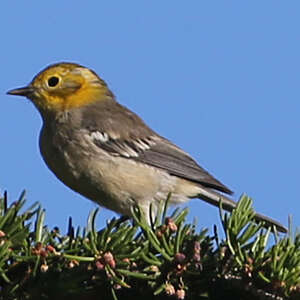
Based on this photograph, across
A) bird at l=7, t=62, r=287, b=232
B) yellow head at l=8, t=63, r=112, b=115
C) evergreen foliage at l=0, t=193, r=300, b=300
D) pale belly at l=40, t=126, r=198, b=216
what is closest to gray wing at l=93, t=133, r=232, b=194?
bird at l=7, t=62, r=287, b=232

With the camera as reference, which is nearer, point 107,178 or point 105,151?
point 107,178

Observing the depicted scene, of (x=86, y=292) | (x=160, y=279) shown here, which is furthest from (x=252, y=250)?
(x=86, y=292)

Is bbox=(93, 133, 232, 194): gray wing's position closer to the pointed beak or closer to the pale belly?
the pale belly

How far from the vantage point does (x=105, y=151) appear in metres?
6.88

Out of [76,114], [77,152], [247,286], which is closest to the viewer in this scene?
[247,286]

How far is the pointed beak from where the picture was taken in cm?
717

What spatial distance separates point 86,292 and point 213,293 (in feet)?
1.86

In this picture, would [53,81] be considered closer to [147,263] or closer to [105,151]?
[105,151]

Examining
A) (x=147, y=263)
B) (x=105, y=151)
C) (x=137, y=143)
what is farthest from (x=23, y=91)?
(x=147, y=263)

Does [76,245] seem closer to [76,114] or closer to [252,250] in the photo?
[252,250]

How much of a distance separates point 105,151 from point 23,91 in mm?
1061

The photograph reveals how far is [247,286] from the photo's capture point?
10.6 feet

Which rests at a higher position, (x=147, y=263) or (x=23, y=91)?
(x=23, y=91)

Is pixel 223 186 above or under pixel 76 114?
under
